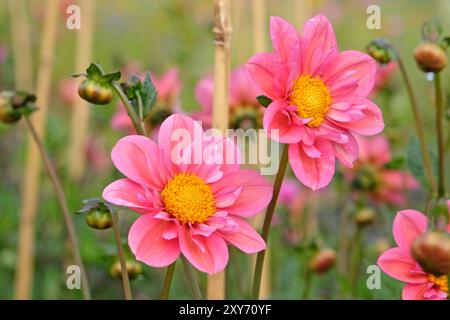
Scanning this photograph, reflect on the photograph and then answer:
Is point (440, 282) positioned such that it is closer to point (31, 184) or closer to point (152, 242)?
point (152, 242)

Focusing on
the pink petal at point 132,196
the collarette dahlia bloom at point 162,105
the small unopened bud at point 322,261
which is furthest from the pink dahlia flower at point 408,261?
the collarette dahlia bloom at point 162,105

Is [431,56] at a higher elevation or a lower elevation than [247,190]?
higher

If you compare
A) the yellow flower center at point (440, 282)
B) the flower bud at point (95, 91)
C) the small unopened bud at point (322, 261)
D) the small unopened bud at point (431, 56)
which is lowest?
the small unopened bud at point (322, 261)

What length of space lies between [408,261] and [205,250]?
186mm

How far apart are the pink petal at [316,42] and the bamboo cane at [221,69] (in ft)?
0.44

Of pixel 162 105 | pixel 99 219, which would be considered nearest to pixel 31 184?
pixel 162 105

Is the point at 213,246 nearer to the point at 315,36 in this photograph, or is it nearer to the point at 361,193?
the point at 315,36

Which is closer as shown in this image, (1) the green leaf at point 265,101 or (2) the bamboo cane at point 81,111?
(1) the green leaf at point 265,101

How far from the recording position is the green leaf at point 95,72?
68cm

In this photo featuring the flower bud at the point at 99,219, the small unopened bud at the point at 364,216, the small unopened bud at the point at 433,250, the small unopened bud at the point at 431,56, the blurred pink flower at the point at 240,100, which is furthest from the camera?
the small unopened bud at the point at 364,216

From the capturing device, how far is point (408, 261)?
0.70 metres

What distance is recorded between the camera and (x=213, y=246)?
2.15ft

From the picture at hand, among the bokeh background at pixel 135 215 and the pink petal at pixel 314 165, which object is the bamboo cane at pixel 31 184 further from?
the pink petal at pixel 314 165

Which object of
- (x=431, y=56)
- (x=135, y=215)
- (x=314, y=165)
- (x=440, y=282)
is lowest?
(x=135, y=215)
